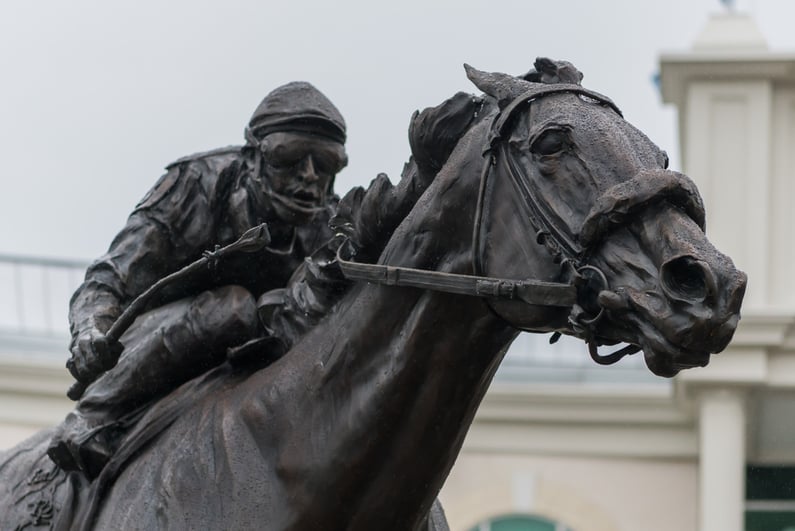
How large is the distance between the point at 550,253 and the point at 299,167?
1463 mm

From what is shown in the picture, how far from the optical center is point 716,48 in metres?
→ 29.9

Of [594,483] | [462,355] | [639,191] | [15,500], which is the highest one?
[639,191]

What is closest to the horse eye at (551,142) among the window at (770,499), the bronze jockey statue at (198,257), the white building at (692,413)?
the bronze jockey statue at (198,257)

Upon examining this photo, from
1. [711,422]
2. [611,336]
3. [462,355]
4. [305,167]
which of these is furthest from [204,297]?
[711,422]

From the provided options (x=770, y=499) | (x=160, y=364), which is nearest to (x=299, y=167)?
(x=160, y=364)

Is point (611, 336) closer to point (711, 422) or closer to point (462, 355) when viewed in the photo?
point (462, 355)

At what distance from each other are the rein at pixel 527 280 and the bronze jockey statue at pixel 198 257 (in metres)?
0.83

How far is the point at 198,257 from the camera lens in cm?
705

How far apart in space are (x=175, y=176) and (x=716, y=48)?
2349 cm

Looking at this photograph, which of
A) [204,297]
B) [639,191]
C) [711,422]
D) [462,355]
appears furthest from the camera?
[711,422]

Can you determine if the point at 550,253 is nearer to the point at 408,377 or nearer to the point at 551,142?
the point at 551,142

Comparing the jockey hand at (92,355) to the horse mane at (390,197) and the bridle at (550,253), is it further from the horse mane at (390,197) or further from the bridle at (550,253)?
the bridle at (550,253)

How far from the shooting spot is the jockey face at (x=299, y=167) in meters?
6.82

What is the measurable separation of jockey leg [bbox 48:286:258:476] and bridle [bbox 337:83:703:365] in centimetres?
73
